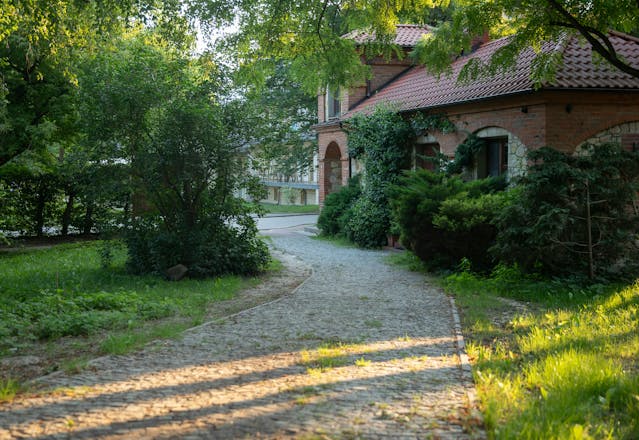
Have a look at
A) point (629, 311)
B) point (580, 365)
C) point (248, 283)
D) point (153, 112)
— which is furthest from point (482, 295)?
point (153, 112)

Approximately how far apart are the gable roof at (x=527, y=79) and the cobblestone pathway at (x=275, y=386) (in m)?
6.56

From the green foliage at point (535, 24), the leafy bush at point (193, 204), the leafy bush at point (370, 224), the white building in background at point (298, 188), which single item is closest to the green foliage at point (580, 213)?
the green foliage at point (535, 24)

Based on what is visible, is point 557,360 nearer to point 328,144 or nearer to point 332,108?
point 328,144

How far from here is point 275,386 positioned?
5699 millimetres

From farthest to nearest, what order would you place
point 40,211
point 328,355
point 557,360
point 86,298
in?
point 40,211 → point 86,298 → point 328,355 → point 557,360

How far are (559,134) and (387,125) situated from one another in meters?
6.22

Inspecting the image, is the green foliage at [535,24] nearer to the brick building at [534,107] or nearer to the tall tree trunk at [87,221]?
the brick building at [534,107]

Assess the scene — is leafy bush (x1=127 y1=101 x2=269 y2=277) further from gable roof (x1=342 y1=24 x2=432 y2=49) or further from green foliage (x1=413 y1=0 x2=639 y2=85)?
gable roof (x1=342 y1=24 x2=432 y2=49)

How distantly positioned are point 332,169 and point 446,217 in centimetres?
1450

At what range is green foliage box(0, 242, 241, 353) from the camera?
26.6 feet

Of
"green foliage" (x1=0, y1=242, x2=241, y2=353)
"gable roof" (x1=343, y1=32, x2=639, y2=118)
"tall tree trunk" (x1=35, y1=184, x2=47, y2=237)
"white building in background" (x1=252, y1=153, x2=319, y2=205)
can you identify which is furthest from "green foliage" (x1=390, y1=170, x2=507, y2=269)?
"white building in background" (x1=252, y1=153, x2=319, y2=205)

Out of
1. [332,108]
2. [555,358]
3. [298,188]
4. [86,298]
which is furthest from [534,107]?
[298,188]

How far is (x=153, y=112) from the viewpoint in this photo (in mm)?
13453

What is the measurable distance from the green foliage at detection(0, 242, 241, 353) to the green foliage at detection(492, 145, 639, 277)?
5108 mm
